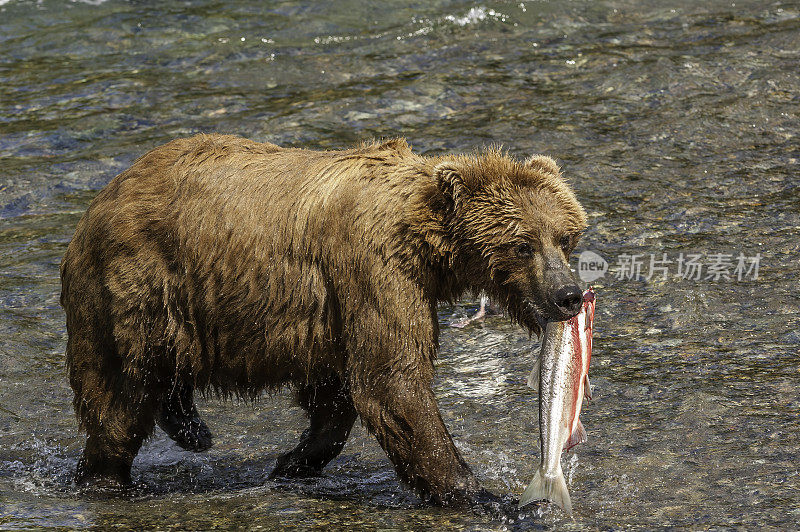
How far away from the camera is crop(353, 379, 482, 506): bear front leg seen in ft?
17.2

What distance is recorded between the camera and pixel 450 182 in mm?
5312

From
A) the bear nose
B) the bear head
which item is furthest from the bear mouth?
the bear nose

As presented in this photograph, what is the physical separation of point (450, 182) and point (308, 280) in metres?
0.84

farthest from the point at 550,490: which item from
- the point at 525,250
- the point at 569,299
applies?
the point at 525,250

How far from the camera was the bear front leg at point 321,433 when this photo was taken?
19.9 feet

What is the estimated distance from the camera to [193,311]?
573 cm

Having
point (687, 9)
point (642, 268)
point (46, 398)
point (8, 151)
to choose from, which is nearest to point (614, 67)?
point (687, 9)

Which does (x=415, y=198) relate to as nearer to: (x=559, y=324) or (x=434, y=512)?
(x=559, y=324)

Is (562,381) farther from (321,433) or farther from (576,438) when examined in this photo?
(321,433)

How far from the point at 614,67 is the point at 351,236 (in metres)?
7.52

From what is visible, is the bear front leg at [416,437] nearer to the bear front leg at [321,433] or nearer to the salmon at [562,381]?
the salmon at [562,381]

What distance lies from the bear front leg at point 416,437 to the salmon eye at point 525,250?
75 centimetres

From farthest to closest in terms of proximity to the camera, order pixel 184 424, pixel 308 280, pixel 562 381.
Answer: pixel 184 424
pixel 308 280
pixel 562 381

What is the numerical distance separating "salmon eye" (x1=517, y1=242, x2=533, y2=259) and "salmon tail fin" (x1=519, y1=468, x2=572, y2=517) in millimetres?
972
